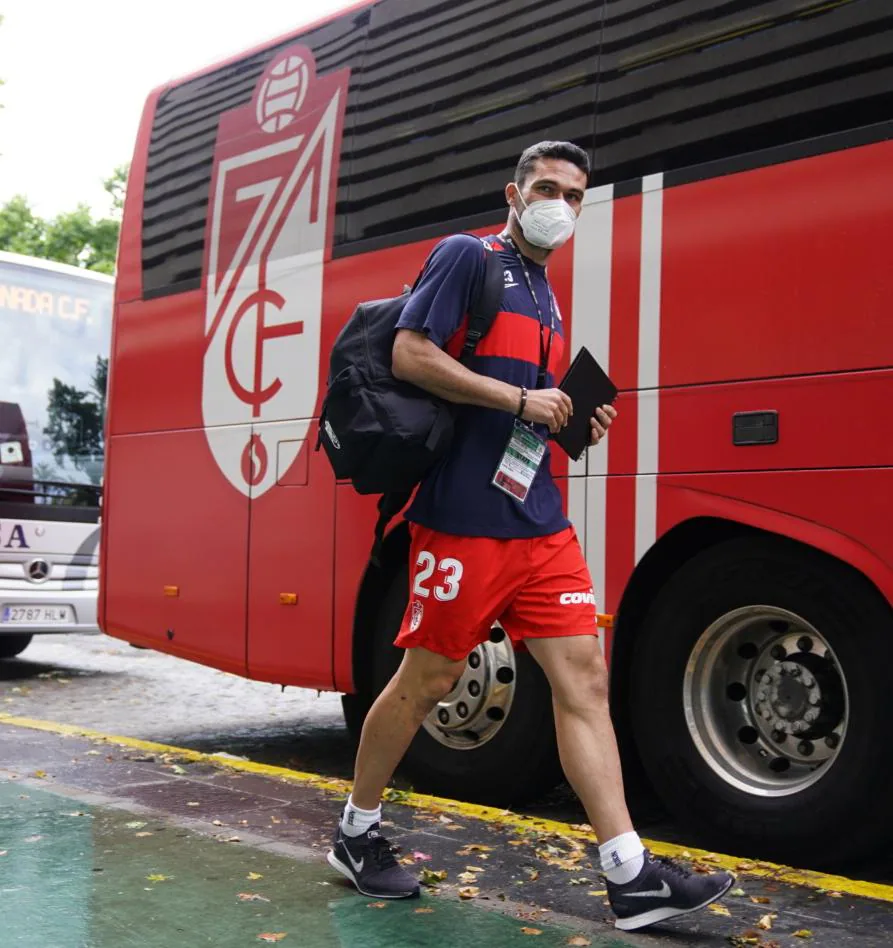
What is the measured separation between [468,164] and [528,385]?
1.87 m

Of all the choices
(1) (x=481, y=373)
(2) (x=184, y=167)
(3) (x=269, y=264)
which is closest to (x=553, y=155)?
(1) (x=481, y=373)

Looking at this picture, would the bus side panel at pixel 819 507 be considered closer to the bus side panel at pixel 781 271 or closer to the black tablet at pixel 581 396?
the bus side panel at pixel 781 271

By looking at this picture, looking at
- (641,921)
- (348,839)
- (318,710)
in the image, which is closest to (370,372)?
(348,839)

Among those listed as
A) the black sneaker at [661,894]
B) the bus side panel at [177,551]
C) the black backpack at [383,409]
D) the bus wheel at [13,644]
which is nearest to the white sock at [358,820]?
the black sneaker at [661,894]

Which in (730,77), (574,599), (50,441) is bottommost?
(574,599)

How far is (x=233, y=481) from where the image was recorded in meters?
6.46

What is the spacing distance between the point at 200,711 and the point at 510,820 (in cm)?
420

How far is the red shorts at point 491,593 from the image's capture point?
3.73 metres

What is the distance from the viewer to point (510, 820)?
16.3 feet

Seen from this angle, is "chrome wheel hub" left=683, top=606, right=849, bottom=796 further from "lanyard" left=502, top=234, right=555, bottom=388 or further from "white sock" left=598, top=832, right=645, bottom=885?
"lanyard" left=502, top=234, right=555, bottom=388

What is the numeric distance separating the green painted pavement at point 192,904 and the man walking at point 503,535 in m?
0.18

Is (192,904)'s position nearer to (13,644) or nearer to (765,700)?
(765,700)

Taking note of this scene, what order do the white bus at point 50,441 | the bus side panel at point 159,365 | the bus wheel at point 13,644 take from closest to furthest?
the bus side panel at point 159,365 < the white bus at point 50,441 < the bus wheel at point 13,644

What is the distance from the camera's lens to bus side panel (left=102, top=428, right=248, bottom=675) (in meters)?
6.45
